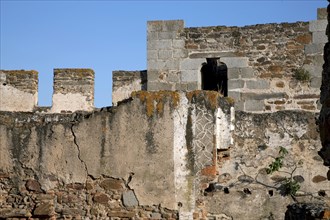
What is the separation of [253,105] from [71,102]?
4.30 meters

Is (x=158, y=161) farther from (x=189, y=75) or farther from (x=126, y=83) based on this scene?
(x=126, y=83)

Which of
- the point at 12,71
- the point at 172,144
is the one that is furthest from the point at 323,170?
the point at 12,71

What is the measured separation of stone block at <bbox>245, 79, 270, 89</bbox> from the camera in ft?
37.0

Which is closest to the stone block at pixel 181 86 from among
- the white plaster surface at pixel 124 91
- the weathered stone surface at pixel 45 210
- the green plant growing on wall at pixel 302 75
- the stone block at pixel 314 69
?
the white plaster surface at pixel 124 91

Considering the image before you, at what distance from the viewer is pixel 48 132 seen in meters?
7.29

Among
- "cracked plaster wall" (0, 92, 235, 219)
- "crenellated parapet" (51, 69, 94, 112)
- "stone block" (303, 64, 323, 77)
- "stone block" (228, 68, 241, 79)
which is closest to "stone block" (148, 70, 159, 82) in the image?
"stone block" (228, 68, 241, 79)

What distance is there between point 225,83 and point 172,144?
16.8ft

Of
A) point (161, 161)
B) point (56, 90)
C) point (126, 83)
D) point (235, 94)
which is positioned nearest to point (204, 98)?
point (161, 161)

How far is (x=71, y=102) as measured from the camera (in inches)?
536

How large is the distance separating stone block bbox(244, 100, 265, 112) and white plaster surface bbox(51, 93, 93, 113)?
12.6 feet

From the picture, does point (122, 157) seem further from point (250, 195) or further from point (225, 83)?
point (225, 83)

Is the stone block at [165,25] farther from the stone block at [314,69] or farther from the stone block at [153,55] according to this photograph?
the stone block at [314,69]

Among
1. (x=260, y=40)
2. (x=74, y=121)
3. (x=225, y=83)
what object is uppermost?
(x=260, y=40)

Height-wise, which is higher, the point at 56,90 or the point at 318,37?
the point at 318,37
